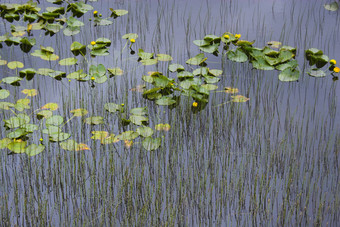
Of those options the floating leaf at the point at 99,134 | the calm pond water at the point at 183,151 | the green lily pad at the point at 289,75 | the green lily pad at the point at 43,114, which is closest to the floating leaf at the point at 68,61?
the calm pond water at the point at 183,151

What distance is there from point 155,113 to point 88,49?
1020 mm

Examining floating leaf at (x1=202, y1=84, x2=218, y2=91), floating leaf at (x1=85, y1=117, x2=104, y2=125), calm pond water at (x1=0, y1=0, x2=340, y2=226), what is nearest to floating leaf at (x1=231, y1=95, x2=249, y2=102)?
calm pond water at (x1=0, y1=0, x2=340, y2=226)

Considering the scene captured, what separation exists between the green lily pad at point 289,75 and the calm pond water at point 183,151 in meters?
0.04

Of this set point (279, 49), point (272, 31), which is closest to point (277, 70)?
point (279, 49)

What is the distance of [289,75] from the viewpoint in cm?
326

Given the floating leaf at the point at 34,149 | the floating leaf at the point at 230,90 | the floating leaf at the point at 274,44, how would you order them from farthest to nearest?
the floating leaf at the point at 274,44, the floating leaf at the point at 230,90, the floating leaf at the point at 34,149

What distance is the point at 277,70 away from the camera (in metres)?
3.39

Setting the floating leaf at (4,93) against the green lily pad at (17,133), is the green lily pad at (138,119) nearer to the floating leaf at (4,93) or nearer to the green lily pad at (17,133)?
the green lily pad at (17,133)

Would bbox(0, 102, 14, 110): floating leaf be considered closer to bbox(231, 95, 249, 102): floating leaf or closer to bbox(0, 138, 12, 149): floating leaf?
bbox(0, 138, 12, 149): floating leaf

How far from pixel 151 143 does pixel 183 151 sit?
0.60ft

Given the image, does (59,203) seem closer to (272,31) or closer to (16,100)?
(16,100)

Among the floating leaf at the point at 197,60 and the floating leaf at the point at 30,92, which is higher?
the floating leaf at the point at 197,60

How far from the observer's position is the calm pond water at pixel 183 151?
2227 millimetres

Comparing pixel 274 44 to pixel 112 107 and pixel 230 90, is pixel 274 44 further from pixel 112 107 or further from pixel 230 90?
pixel 112 107
